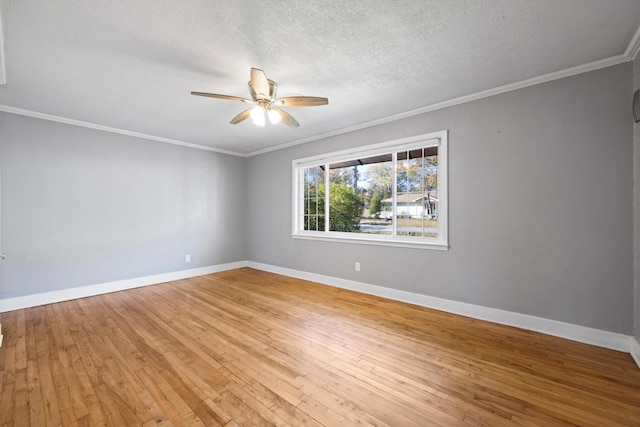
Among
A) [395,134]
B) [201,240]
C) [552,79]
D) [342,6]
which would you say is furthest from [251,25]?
[201,240]

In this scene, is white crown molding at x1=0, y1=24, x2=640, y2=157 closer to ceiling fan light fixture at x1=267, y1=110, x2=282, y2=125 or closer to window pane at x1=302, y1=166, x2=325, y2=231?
window pane at x1=302, y1=166, x2=325, y2=231

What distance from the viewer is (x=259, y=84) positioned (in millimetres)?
2139

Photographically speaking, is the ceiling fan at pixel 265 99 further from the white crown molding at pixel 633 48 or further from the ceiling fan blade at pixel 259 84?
the white crown molding at pixel 633 48

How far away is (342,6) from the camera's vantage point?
1.66 m

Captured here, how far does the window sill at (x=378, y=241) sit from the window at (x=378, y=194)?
1cm

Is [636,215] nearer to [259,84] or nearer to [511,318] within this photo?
[511,318]

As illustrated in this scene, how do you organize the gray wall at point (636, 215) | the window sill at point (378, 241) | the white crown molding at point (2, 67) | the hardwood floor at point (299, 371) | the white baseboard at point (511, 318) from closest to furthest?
the hardwood floor at point (299, 371)
the white crown molding at point (2, 67)
the gray wall at point (636, 215)
the white baseboard at point (511, 318)
the window sill at point (378, 241)

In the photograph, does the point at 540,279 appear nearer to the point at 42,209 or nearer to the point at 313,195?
the point at 313,195

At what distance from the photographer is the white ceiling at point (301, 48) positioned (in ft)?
5.54

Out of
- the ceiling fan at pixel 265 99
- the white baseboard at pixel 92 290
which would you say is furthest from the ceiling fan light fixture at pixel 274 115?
the white baseboard at pixel 92 290

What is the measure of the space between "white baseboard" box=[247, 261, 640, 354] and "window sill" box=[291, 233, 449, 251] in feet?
2.06

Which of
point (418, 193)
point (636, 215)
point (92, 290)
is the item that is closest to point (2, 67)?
point (92, 290)

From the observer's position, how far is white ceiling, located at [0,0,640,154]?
169 cm

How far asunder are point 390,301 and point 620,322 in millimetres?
2101
